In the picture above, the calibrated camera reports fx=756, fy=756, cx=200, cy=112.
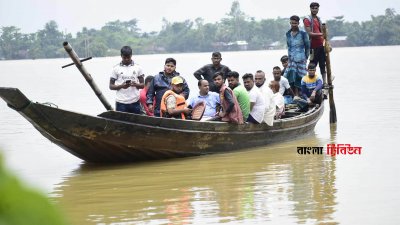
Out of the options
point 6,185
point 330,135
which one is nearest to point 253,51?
point 330,135

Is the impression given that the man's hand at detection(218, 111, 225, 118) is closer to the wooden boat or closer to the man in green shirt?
the wooden boat

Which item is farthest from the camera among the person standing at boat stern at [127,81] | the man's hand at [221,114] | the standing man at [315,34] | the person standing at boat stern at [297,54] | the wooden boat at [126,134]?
the standing man at [315,34]

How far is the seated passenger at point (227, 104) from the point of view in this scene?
8383 millimetres

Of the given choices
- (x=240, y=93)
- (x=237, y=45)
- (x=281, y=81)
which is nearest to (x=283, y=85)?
(x=281, y=81)

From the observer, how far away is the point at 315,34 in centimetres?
1181

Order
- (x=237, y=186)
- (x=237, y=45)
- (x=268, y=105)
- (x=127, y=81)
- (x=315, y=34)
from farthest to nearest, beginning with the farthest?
(x=237, y=45)
(x=315, y=34)
(x=268, y=105)
(x=127, y=81)
(x=237, y=186)

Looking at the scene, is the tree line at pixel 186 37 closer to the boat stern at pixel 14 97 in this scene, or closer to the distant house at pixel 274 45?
the distant house at pixel 274 45

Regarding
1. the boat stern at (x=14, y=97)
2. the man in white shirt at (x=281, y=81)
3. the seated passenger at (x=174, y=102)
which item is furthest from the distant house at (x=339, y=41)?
the boat stern at (x=14, y=97)

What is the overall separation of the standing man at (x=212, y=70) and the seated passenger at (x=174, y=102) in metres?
0.87

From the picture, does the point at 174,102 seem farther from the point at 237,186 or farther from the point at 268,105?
the point at 237,186

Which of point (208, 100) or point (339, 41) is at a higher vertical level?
point (208, 100)

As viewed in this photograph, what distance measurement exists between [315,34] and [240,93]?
352 cm

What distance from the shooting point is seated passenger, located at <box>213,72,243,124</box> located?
8.38 m

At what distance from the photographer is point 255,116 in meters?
9.09
